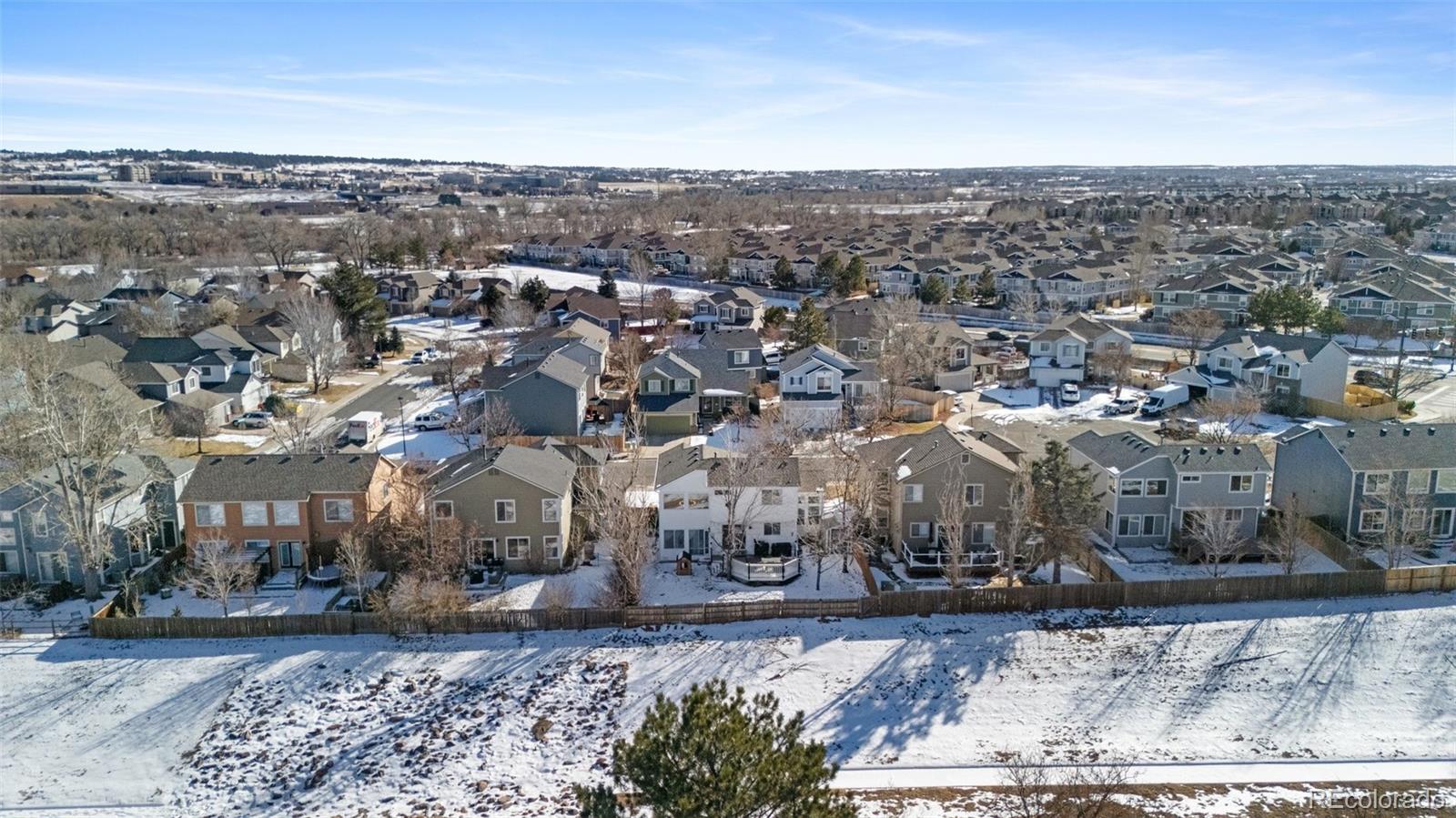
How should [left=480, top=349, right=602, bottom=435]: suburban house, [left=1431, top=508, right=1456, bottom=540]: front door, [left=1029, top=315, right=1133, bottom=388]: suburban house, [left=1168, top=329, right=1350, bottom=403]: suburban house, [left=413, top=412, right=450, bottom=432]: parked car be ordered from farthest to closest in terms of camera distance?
[left=1029, top=315, right=1133, bottom=388]: suburban house, [left=1168, top=329, right=1350, bottom=403]: suburban house, [left=413, top=412, right=450, bottom=432]: parked car, [left=480, top=349, right=602, bottom=435]: suburban house, [left=1431, top=508, right=1456, bottom=540]: front door

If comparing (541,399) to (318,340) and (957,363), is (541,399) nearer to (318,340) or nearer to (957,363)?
(318,340)

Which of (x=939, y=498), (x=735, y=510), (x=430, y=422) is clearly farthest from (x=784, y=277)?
(x=939, y=498)

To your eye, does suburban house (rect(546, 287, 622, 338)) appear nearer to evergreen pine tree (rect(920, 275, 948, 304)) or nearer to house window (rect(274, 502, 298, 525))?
evergreen pine tree (rect(920, 275, 948, 304))

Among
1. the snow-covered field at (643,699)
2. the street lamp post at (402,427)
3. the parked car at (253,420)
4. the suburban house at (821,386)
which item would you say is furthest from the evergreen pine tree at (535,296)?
the snow-covered field at (643,699)

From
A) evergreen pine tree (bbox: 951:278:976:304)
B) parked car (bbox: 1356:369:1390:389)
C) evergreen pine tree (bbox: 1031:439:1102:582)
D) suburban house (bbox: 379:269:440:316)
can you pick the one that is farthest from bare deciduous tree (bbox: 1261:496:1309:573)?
suburban house (bbox: 379:269:440:316)

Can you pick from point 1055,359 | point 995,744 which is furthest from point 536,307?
point 995,744

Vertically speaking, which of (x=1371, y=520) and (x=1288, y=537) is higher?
(x=1288, y=537)

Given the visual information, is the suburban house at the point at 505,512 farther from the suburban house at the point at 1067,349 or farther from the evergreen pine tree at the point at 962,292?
the evergreen pine tree at the point at 962,292
